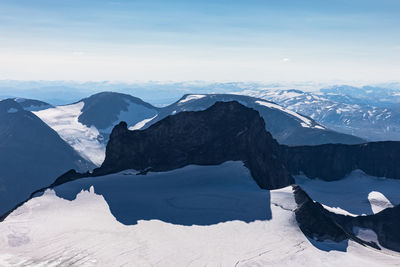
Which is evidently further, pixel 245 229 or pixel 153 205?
→ pixel 153 205

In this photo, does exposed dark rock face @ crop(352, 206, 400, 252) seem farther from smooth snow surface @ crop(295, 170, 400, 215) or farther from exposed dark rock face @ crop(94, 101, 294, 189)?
exposed dark rock face @ crop(94, 101, 294, 189)

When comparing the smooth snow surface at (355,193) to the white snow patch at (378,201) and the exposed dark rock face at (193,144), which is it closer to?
the white snow patch at (378,201)

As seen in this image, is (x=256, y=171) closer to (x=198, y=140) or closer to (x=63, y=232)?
(x=198, y=140)

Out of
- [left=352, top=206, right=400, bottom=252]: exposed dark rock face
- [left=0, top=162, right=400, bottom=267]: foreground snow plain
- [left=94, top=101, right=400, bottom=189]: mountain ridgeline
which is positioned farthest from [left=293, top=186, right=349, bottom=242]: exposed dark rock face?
[left=352, top=206, right=400, bottom=252]: exposed dark rock face

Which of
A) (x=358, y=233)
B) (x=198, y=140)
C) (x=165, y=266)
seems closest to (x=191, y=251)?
(x=165, y=266)

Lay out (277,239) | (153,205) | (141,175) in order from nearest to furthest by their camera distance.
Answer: (277,239) → (153,205) → (141,175)

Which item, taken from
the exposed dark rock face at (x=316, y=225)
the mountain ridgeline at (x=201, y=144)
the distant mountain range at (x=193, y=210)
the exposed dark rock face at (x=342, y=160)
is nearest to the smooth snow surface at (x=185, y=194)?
the distant mountain range at (x=193, y=210)

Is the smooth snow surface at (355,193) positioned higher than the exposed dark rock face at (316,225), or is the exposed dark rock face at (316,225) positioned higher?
the exposed dark rock face at (316,225)
